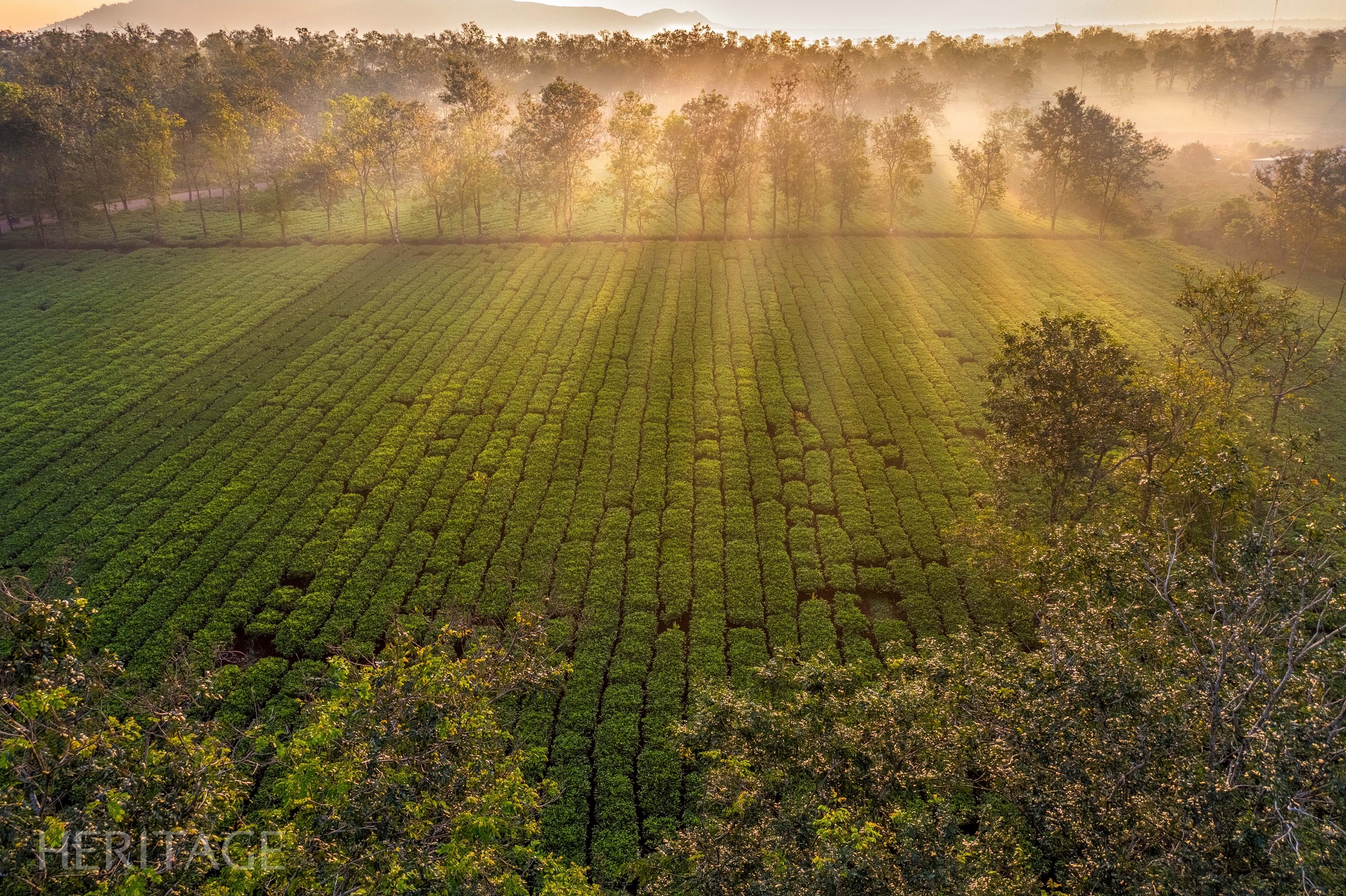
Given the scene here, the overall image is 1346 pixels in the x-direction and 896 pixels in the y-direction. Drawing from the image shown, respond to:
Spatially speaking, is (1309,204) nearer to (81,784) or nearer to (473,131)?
(473,131)

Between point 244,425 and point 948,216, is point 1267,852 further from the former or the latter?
point 948,216

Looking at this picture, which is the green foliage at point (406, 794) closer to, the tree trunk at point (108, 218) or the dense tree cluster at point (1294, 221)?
the tree trunk at point (108, 218)

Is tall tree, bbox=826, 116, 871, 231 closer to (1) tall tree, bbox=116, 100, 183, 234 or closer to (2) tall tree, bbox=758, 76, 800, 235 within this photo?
(2) tall tree, bbox=758, 76, 800, 235

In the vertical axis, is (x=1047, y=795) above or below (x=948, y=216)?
below

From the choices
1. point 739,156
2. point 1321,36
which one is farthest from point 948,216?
point 1321,36

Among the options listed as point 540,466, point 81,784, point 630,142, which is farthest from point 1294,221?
point 81,784
